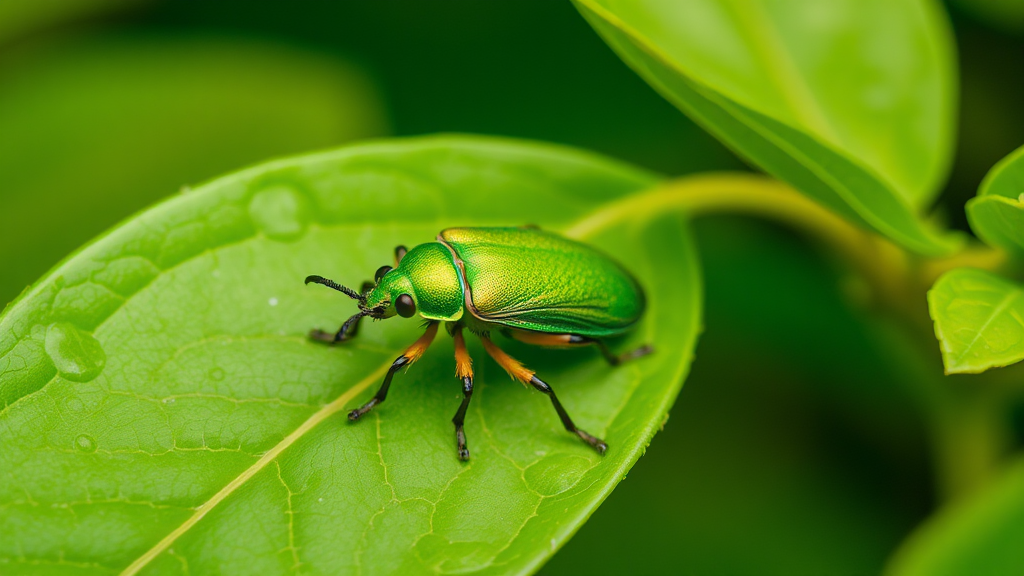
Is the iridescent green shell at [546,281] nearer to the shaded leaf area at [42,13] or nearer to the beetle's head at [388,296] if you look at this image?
the beetle's head at [388,296]

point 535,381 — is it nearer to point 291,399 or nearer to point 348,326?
point 348,326

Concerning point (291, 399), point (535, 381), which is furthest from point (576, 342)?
point (291, 399)

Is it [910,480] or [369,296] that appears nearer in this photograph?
[369,296]

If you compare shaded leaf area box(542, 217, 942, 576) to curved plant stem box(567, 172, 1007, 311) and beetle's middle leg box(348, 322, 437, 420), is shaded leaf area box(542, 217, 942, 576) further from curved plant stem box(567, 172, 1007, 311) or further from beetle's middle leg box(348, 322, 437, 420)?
beetle's middle leg box(348, 322, 437, 420)

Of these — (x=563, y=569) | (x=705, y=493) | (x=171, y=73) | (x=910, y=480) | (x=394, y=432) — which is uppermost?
(x=171, y=73)

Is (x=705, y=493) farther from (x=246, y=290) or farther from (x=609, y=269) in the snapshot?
(x=246, y=290)

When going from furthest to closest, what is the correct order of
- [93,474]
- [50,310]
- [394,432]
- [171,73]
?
1. [171,73]
2. [394,432]
3. [50,310]
4. [93,474]

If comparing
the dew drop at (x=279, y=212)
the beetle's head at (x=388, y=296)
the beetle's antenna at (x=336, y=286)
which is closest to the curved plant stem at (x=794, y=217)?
the beetle's head at (x=388, y=296)

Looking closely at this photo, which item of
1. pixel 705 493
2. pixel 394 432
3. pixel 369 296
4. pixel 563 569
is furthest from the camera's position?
pixel 705 493

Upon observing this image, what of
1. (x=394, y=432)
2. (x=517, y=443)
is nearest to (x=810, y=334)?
(x=517, y=443)
